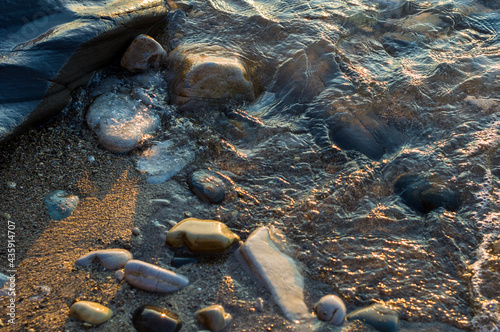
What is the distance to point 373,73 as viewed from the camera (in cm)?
376

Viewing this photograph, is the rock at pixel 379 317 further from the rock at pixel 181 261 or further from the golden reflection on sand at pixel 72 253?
the golden reflection on sand at pixel 72 253

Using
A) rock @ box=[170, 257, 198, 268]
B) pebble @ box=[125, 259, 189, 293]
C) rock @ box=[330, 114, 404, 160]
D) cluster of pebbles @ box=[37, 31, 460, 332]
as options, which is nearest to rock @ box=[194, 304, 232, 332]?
cluster of pebbles @ box=[37, 31, 460, 332]

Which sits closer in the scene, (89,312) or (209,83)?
(89,312)

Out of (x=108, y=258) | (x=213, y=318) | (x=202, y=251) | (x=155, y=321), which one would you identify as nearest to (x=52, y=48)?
(x=108, y=258)

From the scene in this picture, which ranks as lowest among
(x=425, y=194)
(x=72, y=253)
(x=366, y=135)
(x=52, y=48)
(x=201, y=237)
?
(x=72, y=253)

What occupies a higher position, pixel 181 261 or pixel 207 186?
pixel 207 186

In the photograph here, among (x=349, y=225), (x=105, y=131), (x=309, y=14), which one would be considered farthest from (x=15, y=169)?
(x=309, y=14)

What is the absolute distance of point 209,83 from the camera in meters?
3.41

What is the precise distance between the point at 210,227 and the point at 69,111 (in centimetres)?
182

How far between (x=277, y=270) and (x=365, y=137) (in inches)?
60.2

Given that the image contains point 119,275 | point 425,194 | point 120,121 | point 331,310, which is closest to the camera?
point 331,310

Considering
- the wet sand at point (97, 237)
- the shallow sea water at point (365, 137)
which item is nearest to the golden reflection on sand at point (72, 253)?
the wet sand at point (97, 237)

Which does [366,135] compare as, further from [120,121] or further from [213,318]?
[120,121]

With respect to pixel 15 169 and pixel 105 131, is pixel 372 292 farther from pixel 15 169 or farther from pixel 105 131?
pixel 15 169
